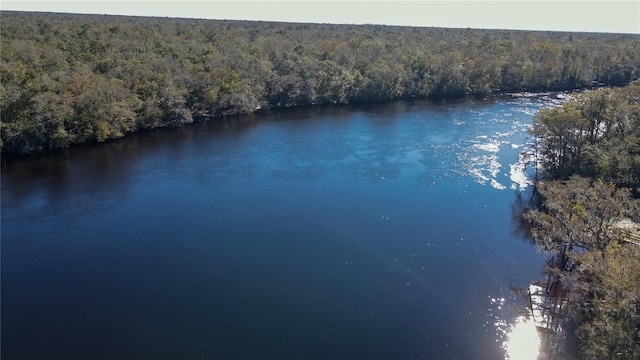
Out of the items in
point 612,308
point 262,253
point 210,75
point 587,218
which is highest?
point 210,75

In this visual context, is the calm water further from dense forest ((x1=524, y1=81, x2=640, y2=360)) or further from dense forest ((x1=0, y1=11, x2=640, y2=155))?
dense forest ((x1=0, y1=11, x2=640, y2=155))

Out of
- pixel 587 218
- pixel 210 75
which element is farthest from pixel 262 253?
pixel 210 75

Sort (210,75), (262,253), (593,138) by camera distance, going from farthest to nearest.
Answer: (210,75) < (593,138) < (262,253)

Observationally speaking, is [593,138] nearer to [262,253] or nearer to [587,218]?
[587,218]

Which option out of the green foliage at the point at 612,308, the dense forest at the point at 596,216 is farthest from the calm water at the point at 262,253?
the green foliage at the point at 612,308

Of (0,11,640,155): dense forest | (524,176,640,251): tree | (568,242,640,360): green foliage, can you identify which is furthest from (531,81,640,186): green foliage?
(0,11,640,155): dense forest
